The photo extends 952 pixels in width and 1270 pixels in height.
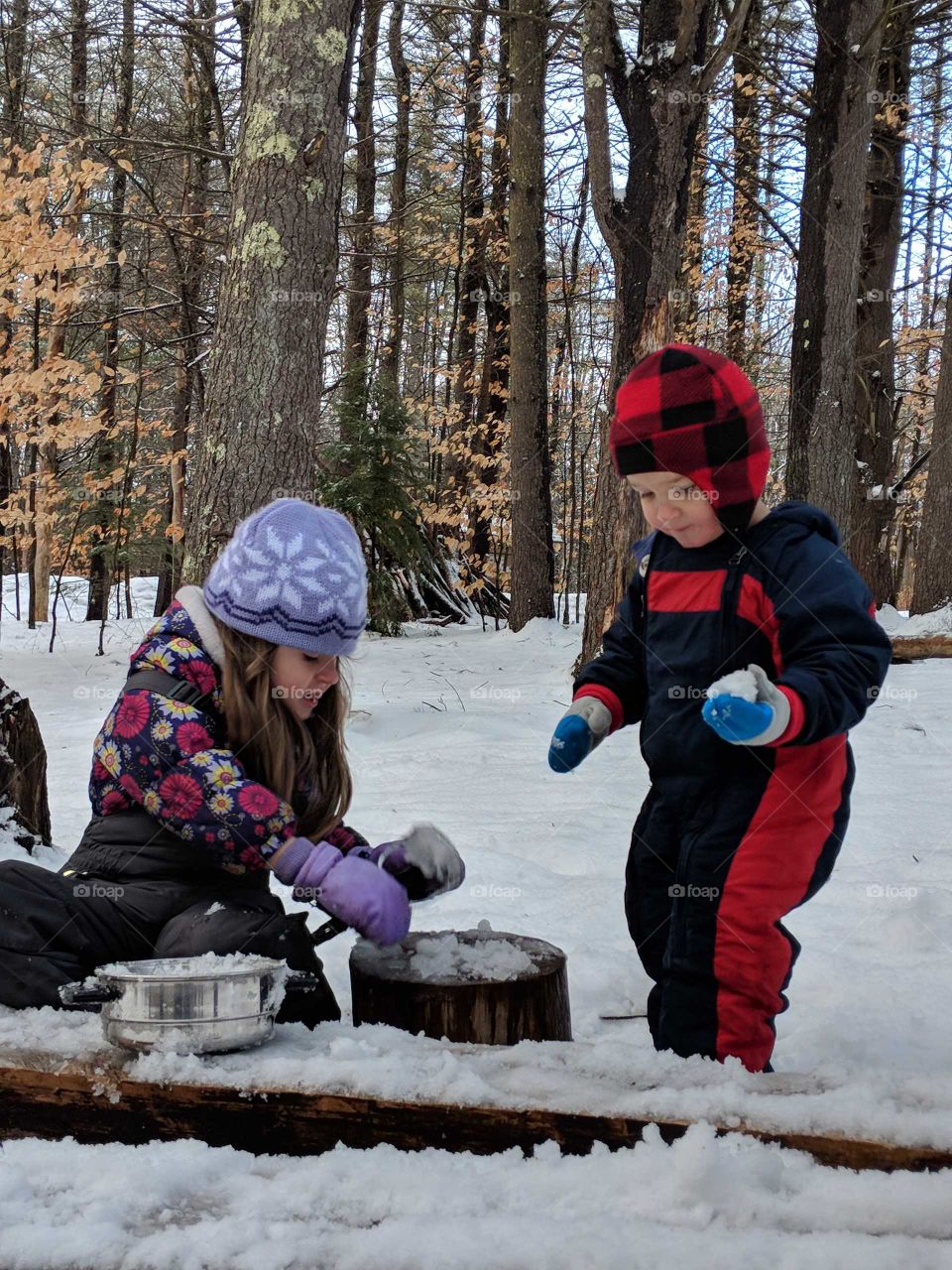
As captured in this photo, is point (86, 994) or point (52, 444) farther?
point (52, 444)

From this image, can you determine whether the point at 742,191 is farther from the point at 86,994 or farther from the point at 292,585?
the point at 86,994

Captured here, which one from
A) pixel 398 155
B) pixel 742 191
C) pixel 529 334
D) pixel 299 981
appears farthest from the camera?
pixel 398 155

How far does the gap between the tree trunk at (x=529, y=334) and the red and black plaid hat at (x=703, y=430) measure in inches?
321

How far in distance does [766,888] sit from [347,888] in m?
0.80

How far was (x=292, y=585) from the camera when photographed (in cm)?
202

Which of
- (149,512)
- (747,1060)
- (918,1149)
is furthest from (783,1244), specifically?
(149,512)

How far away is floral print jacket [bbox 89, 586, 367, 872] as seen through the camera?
1909 millimetres

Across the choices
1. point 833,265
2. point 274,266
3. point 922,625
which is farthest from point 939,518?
point 274,266

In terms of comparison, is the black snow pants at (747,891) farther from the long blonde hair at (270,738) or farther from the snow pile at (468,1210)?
the long blonde hair at (270,738)

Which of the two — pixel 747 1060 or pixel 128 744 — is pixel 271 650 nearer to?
pixel 128 744

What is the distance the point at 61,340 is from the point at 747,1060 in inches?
459

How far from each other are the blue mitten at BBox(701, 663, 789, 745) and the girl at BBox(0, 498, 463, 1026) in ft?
2.19

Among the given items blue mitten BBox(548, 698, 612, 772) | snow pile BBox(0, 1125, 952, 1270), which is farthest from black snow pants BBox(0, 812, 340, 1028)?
blue mitten BBox(548, 698, 612, 772)

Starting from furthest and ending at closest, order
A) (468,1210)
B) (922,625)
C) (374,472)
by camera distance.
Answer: (374,472) < (922,625) < (468,1210)
